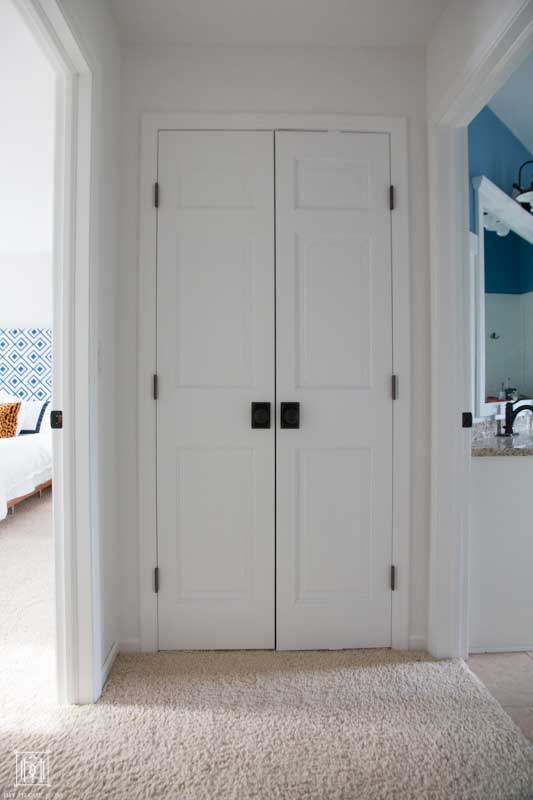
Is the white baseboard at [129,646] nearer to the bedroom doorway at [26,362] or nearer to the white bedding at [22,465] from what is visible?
the bedroom doorway at [26,362]

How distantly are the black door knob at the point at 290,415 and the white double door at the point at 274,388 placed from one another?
0.01 m

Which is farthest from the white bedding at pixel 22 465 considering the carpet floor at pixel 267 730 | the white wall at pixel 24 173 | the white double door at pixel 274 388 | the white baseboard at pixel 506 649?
the white baseboard at pixel 506 649

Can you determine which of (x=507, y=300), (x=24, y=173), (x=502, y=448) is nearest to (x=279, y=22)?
(x=502, y=448)

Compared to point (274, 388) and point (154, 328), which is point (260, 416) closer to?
point (274, 388)

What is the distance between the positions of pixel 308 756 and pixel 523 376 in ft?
8.11

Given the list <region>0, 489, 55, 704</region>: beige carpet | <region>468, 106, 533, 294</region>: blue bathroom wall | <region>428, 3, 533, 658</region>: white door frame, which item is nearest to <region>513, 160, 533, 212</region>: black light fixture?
<region>468, 106, 533, 294</region>: blue bathroom wall

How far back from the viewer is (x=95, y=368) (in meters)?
1.57

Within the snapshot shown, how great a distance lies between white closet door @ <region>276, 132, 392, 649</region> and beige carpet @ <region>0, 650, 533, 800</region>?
280mm

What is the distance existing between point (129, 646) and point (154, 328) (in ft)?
4.32

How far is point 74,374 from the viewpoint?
5.02 feet

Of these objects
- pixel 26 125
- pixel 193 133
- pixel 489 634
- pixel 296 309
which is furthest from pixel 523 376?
pixel 26 125

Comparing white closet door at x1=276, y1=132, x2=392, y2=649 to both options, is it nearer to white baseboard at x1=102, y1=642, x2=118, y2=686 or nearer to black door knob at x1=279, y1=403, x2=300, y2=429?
black door knob at x1=279, y1=403, x2=300, y2=429

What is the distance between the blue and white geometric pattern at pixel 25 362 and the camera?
198 inches

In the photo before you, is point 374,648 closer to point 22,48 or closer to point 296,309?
point 296,309
